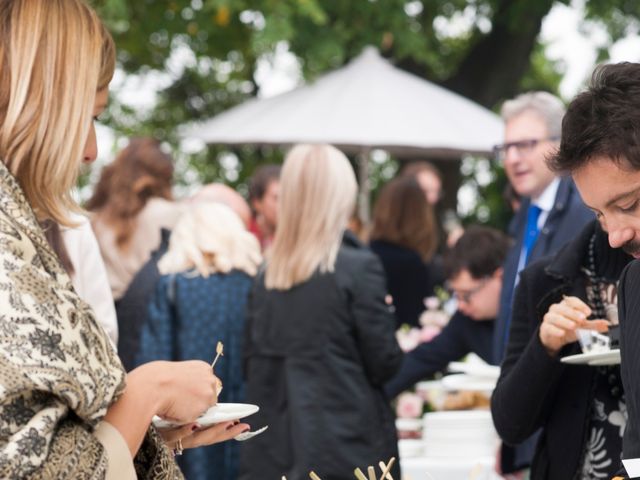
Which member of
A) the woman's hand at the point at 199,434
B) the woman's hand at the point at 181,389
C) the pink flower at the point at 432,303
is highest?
the woman's hand at the point at 181,389

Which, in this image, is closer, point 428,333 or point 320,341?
point 320,341

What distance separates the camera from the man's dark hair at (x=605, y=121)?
2559 millimetres

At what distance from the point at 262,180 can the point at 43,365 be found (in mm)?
4899

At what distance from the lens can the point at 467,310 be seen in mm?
5633

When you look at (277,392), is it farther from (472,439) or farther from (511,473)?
(511,473)

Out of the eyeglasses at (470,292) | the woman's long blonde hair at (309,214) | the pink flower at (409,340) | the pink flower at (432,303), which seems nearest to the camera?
the woman's long blonde hair at (309,214)

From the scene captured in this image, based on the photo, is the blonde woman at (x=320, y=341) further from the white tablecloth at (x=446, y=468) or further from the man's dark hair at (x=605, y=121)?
the man's dark hair at (x=605, y=121)

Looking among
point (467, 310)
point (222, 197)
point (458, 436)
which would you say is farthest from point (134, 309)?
point (458, 436)

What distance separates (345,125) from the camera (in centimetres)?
935

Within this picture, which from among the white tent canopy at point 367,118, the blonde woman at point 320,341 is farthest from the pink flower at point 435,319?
the white tent canopy at point 367,118

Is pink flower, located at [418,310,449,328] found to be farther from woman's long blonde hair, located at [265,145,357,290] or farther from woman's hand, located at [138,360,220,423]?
woman's hand, located at [138,360,220,423]

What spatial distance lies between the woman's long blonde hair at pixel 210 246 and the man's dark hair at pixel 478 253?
0.94m

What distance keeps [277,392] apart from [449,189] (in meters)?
8.17

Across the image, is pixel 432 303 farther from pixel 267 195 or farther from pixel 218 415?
pixel 218 415
